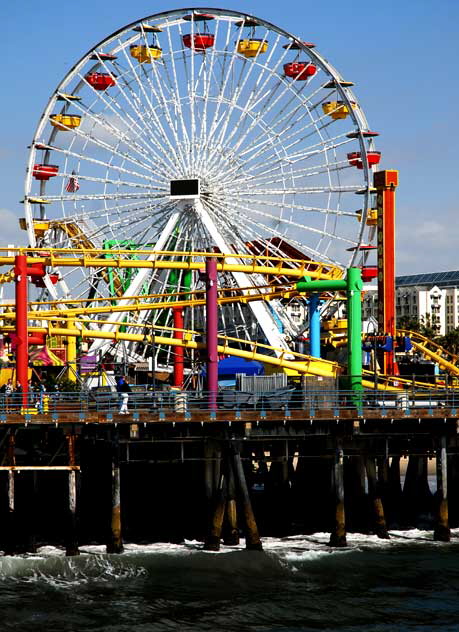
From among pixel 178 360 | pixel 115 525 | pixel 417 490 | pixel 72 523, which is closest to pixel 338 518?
pixel 115 525

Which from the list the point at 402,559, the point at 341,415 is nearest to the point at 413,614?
the point at 402,559

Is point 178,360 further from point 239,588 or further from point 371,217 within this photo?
point 239,588

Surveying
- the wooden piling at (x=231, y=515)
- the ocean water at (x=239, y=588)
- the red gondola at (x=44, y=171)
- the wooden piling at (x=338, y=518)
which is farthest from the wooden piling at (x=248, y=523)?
the red gondola at (x=44, y=171)

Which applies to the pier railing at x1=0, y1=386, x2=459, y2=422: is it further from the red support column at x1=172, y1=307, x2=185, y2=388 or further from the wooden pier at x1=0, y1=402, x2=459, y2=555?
the red support column at x1=172, y1=307, x2=185, y2=388

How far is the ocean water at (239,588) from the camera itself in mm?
41719

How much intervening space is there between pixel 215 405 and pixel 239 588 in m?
9.63

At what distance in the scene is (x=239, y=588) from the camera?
46.1m

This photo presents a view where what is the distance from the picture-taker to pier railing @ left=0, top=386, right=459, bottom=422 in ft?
171

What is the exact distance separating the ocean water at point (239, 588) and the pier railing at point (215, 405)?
4967mm

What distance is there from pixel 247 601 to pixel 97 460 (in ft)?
52.5

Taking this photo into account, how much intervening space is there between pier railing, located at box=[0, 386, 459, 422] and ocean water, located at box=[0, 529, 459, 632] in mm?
4967

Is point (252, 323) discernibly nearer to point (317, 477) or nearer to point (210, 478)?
point (317, 477)

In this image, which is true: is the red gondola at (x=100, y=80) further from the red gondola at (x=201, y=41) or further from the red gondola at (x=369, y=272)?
the red gondola at (x=369, y=272)

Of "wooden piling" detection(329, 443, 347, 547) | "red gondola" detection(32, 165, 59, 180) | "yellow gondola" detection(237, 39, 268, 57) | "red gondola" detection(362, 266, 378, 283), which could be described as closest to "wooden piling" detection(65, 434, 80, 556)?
"wooden piling" detection(329, 443, 347, 547)
